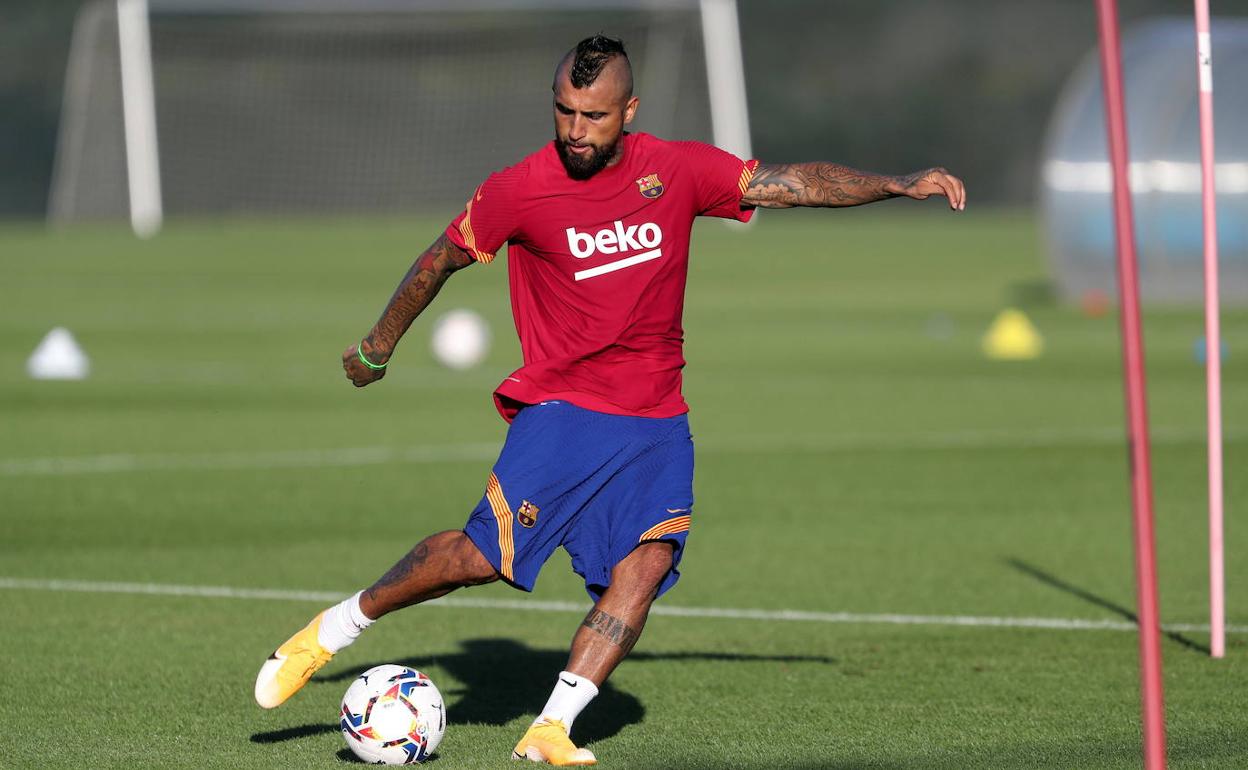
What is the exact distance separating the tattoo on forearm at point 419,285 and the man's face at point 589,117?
49cm

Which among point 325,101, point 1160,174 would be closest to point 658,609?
point 1160,174

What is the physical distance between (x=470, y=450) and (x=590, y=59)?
9.02 m

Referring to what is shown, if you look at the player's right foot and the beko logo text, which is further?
the player's right foot

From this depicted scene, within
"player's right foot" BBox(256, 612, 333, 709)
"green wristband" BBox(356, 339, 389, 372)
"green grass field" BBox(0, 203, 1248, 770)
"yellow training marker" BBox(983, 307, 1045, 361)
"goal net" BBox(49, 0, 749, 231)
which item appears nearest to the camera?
"player's right foot" BBox(256, 612, 333, 709)

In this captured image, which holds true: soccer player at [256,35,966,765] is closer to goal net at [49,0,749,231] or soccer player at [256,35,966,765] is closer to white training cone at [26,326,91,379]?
white training cone at [26,326,91,379]

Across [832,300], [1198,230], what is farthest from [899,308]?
[1198,230]

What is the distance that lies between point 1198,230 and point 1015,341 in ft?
15.3

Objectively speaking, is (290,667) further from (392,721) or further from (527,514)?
(527,514)

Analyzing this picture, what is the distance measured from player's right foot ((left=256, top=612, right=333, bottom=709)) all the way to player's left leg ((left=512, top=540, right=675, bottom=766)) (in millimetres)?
704

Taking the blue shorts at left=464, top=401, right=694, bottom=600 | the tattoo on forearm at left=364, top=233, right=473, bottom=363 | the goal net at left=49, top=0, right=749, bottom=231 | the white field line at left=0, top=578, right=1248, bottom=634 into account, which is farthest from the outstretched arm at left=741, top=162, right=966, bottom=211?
the goal net at left=49, top=0, right=749, bottom=231

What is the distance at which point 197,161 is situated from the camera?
47.8 metres

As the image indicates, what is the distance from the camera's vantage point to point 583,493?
6.40 m

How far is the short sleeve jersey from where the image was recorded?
248 inches

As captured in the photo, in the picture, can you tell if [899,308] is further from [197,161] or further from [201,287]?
[197,161]
